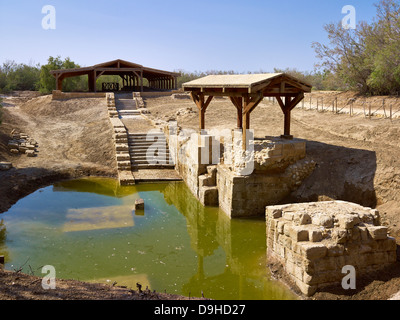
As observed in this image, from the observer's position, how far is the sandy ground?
954 cm

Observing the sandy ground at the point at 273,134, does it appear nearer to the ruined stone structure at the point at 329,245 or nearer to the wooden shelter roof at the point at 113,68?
the ruined stone structure at the point at 329,245

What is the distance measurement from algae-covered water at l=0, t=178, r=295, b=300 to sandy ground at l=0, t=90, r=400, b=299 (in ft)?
5.08

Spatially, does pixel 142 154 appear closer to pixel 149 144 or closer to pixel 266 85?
pixel 149 144

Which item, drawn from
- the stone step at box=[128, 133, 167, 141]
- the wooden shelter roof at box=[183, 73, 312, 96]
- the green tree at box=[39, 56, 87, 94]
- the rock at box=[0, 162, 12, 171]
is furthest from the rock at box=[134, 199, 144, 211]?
the green tree at box=[39, 56, 87, 94]

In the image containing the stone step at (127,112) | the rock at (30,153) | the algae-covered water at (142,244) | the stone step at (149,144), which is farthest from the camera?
the stone step at (127,112)

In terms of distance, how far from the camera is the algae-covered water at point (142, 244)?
7602 millimetres

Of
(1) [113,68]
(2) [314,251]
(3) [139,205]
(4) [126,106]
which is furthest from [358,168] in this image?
(1) [113,68]

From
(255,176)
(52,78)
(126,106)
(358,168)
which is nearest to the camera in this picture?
(358,168)

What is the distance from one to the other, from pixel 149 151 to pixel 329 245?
39.0ft

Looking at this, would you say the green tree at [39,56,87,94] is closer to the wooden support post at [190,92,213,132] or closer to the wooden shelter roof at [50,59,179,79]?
the wooden shelter roof at [50,59,179,79]

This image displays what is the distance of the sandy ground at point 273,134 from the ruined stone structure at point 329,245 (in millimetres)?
268

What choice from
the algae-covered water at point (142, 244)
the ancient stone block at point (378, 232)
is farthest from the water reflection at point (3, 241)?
the ancient stone block at point (378, 232)

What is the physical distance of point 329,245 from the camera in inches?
263
